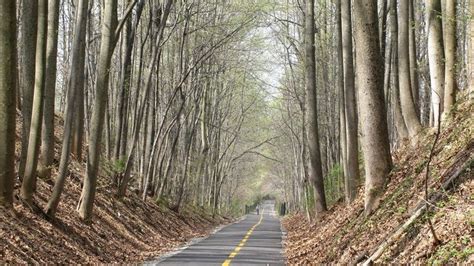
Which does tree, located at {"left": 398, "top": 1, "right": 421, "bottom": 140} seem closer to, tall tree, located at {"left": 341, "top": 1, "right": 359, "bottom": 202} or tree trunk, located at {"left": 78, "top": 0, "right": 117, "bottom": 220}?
tall tree, located at {"left": 341, "top": 1, "right": 359, "bottom": 202}

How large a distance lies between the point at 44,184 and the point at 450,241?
1123 centimetres

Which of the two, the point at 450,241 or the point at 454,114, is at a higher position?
the point at 454,114

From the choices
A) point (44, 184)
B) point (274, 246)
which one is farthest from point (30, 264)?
point (274, 246)

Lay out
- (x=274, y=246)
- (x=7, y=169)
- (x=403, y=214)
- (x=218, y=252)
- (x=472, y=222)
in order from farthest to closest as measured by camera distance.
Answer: (x=274, y=246) → (x=218, y=252) → (x=7, y=169) → (x=403, y=214) → (x=472, y=222)

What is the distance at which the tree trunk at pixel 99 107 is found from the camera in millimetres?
13977

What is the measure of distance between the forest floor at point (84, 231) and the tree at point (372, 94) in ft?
20.5

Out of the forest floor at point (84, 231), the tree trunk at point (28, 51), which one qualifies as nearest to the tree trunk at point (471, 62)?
the forest floor at point (84, 231)

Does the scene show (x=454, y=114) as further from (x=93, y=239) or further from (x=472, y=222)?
(x=93, y=239)

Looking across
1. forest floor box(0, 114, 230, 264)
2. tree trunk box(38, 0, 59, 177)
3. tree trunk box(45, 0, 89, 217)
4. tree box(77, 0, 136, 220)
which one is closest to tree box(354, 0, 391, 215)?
tree box(77, 0, 136, 220)

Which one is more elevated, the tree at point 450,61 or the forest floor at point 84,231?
the tree at point 450,61

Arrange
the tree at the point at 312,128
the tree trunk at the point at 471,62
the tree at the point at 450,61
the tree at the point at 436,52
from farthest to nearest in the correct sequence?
the tree at the point at 312,128 → the tree at the point at 436,52 → the tree at the point at 450,61 → the tree trunk at the point at 471,62

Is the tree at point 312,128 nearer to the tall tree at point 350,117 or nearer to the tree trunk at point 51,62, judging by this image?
the tall tree at point 350,117

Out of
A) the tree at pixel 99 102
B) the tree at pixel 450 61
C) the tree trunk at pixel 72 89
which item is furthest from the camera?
the tree at pixel 99 102

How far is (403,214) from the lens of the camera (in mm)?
8648
